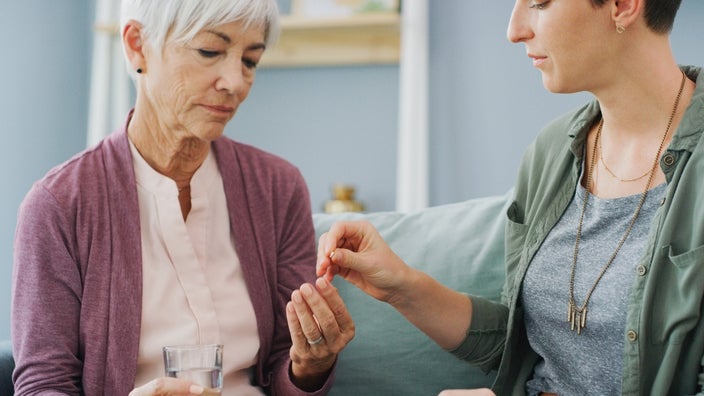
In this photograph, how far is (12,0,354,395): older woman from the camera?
1.46 metres

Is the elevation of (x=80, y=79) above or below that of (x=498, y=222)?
above

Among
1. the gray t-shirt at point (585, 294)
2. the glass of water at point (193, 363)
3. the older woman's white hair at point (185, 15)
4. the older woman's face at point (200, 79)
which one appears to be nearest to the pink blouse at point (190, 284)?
the older woman's face at point (200, 79)

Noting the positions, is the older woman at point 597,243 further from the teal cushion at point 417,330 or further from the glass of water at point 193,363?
the glass of water at point 193,363

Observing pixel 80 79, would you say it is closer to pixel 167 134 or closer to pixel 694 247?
pixel 167 134

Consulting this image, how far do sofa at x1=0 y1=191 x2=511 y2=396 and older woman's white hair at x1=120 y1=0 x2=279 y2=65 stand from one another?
0.55 meters

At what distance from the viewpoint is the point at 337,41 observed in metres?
3.25

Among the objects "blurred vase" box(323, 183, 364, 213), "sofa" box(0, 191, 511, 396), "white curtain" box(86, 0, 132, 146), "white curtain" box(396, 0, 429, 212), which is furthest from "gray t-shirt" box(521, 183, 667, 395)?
"white curtain" box(86, 0, 132, 146)

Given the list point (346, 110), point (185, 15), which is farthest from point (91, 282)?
point (346, 110)

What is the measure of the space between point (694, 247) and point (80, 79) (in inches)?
113

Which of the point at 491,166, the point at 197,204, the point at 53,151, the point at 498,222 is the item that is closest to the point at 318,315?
the point at 197,204

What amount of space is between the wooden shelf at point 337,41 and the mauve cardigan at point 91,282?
5.03ft

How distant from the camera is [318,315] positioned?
4.56ft

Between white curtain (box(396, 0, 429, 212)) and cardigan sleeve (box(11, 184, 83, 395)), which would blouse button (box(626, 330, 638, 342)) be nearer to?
cardigan sleeve (box(11, 184, 83, 395))

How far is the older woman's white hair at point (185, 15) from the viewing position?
154 cm
